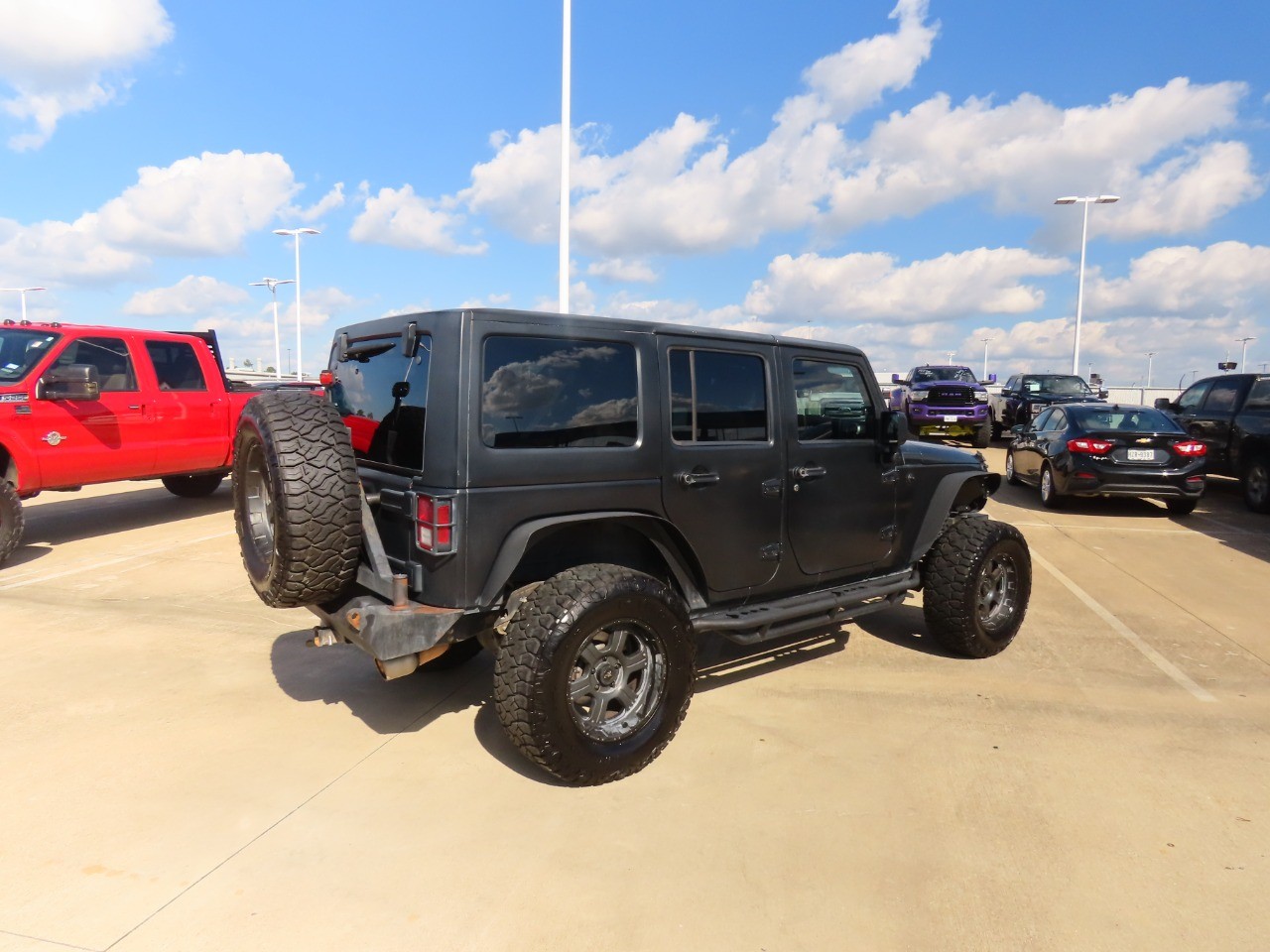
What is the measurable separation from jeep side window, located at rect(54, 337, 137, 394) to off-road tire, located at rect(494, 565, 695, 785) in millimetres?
6934

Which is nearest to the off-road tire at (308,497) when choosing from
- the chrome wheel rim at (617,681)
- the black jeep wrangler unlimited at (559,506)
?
the black jeep wrangler unlimited at (559,506)

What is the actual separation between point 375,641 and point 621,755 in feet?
3.62

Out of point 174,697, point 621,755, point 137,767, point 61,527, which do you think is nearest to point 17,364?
point 61,527

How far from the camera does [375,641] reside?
3.10 m

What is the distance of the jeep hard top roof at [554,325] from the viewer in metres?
3.24

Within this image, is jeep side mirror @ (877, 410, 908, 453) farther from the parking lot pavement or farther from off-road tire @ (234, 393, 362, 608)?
off-road tire @ (234, 393, 362, 608)

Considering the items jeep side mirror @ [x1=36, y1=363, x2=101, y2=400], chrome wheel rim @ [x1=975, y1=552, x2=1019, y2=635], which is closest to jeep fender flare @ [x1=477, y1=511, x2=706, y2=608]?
chrome wheel rim @ [x1=975, y1=552, x2=1019, y2=635]

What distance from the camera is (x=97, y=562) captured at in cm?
725

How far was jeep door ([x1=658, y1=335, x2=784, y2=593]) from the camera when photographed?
3742 mm

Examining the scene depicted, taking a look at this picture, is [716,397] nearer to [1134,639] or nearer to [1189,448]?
[1134,639]

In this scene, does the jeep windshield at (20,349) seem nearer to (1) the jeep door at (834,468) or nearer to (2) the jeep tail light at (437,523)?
(2) the jeep tail light at (437,523)

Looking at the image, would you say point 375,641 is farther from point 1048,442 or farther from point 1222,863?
point 1048,442

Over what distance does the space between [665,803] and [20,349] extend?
780 cm

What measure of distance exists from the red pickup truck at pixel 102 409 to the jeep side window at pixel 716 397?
624cm
